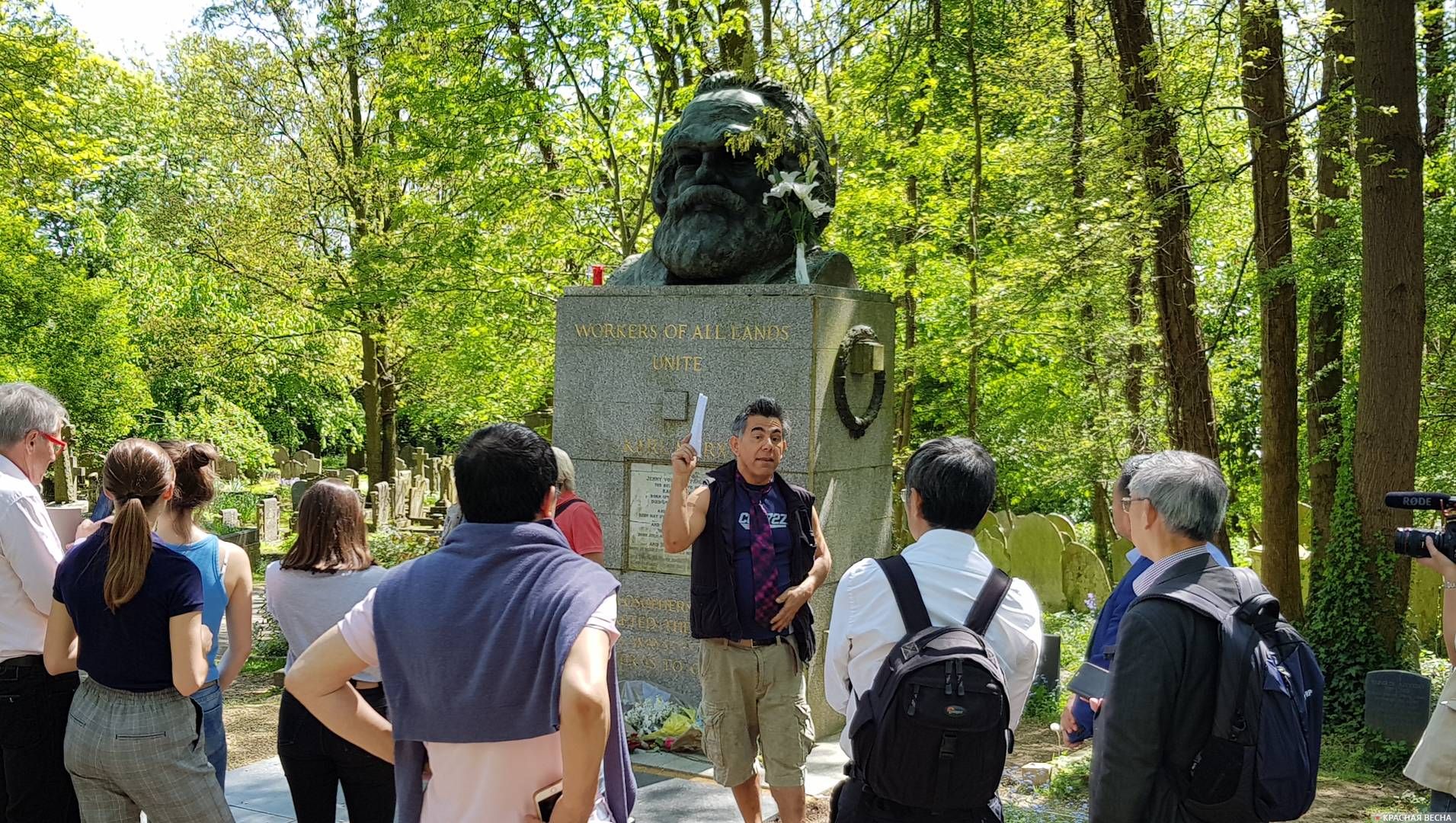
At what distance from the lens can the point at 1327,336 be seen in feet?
37.1

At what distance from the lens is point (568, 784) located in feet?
8.29

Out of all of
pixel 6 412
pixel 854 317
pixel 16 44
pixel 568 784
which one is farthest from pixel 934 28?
pixel 16 44

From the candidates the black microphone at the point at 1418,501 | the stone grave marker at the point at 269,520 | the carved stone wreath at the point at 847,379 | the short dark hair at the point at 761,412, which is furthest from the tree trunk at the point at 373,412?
the black microphone at the point at 1418,501

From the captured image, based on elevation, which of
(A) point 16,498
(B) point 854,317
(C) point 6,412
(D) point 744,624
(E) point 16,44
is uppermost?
(E) point 16,44

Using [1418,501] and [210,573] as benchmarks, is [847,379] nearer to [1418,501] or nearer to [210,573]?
[1418,501]

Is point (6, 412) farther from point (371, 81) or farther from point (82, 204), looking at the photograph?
point (82, 204)

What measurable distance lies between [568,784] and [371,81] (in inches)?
794

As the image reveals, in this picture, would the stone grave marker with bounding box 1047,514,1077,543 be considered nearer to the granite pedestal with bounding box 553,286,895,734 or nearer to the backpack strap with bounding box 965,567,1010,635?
the granite pedestal with bounding box 553,286,895,734

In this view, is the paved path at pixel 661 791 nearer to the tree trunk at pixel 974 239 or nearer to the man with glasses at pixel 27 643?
the man with glasses at pixel 27 643

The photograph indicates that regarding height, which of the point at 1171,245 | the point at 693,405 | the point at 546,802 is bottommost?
the point at 546,802

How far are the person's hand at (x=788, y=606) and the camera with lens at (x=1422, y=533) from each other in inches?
88.4

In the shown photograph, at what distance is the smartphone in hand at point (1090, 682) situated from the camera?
3.41m

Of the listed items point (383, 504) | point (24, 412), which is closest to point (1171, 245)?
point (24, 412)

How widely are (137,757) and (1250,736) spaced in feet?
10.3
